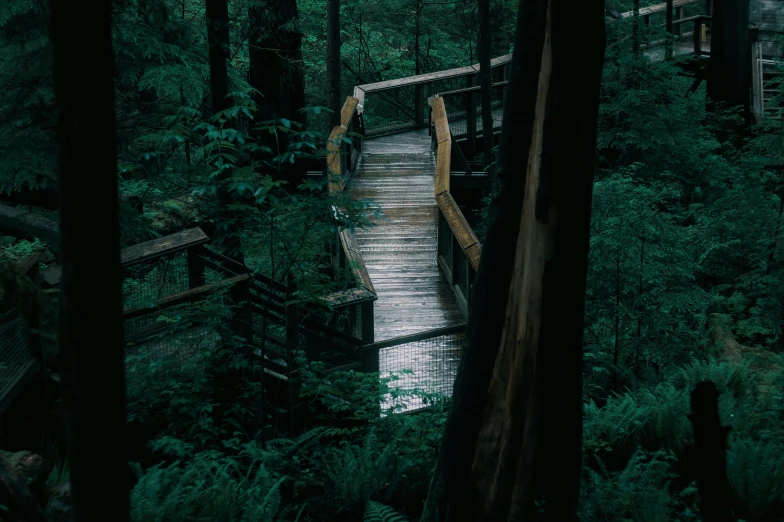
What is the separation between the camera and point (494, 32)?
25.8m

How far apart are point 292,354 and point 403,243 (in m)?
5.80

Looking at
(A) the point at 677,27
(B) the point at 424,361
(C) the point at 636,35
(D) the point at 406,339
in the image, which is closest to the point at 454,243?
(B) the point at 424,361

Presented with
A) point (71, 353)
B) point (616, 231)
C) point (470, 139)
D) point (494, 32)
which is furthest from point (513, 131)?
point (494, 32)

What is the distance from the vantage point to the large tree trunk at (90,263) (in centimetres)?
344

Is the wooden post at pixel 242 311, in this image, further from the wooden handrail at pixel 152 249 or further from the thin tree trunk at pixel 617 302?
the thin tree trunk at pixel 617 302

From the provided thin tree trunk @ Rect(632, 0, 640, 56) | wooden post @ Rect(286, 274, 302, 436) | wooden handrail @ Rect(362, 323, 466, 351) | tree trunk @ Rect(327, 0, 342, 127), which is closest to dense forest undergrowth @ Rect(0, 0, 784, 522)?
wooden post @ Rect(286, 274, 302, 436)

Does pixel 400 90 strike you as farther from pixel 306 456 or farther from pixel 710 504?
pixel 710 504

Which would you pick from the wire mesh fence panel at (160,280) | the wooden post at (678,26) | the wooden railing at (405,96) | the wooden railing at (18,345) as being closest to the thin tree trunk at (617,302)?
the wire mesh fence panel at (160,280)

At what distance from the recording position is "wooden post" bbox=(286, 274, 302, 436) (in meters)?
7.45

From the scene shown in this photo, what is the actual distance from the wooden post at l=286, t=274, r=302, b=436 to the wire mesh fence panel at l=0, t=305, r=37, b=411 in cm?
252

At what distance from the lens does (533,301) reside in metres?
5.10

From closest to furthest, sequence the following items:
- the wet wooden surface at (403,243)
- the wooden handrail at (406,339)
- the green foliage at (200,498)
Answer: the green foliage at (200,498) → the wooden handrail at (406,339) → the wet wooden surface at (403,243)

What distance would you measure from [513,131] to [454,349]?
174 inches

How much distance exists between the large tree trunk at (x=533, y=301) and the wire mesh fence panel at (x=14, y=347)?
4271 mm
